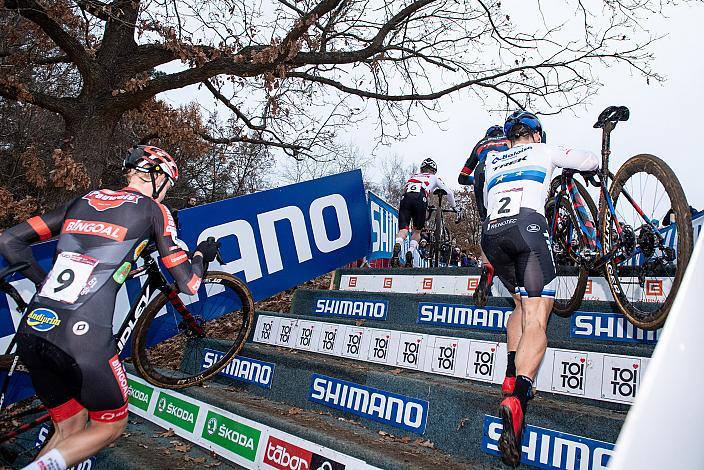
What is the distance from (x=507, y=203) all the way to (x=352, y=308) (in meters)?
3.45

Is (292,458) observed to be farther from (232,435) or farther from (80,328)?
(80,328)

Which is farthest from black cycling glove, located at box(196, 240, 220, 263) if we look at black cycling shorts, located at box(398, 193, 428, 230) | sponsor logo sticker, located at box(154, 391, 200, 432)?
black cycling shorts, located at box(398, 193, 428, 230)

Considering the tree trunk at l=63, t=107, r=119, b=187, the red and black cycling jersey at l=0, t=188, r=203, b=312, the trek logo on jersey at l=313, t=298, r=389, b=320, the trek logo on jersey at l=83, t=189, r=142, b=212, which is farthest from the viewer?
the tree trunk at l=63, t=107, r=119, b=187

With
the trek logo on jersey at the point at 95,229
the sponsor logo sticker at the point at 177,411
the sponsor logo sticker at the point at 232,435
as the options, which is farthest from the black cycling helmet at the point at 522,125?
the sponsor logo sticker at the point at 177,411

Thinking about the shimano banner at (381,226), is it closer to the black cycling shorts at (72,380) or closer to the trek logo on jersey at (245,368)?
the trek logo on jersey at (245,368)

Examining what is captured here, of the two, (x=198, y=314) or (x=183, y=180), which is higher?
(x=183, y=180)

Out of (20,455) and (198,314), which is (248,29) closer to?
(198,314)

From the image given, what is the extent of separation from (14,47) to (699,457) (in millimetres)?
12671

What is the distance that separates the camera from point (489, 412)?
3598 mm

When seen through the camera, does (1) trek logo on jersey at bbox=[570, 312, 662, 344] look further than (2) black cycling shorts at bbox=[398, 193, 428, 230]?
No

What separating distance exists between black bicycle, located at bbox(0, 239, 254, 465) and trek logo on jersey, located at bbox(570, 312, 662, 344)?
136 inches

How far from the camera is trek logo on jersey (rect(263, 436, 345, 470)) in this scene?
3324mm

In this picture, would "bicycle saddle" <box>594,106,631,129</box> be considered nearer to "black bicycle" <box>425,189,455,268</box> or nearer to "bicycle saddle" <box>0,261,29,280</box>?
"bicycle saddle" <box>0,261,29,280</box>

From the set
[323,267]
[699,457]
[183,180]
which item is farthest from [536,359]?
[183,180]
